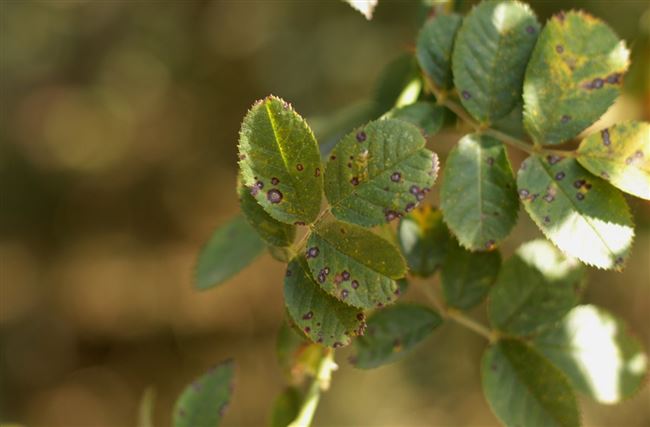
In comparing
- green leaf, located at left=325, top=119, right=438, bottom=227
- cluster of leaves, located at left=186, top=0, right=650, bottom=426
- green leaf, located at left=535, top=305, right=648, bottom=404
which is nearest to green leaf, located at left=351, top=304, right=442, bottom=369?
cluster of leaves, located at left=186, top=0, right=650, bottom=426

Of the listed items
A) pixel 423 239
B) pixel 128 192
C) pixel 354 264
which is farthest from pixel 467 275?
pixel 128 192

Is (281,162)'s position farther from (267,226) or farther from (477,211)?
(477,211)

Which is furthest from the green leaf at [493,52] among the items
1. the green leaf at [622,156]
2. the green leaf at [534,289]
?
the green leaf at [534,289]

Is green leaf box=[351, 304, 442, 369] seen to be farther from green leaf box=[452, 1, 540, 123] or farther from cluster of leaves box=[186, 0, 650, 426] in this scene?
green leaf box=[452, 1, 540, 123]

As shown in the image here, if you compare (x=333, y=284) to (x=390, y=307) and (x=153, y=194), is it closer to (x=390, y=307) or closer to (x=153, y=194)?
(x=390, y=307)

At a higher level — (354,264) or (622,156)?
(622,156)
